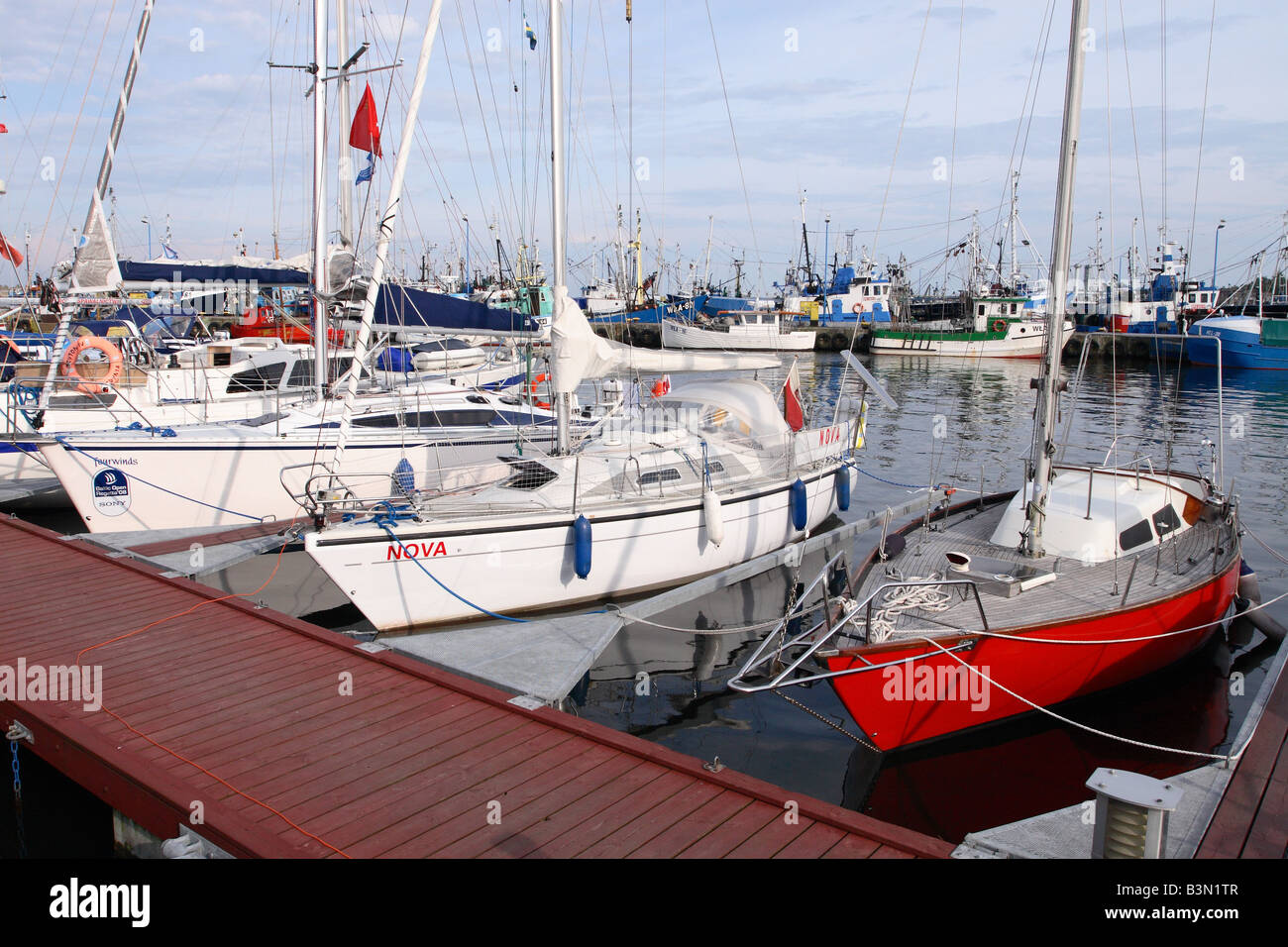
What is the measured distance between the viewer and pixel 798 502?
13.8m

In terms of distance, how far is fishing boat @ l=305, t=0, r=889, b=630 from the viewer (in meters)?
10.2

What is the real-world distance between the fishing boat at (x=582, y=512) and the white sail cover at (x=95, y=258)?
19.4 feet

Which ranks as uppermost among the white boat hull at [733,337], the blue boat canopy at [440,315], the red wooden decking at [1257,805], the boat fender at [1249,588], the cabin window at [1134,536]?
the white boat hull at [733,337]

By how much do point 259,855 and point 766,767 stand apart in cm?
492

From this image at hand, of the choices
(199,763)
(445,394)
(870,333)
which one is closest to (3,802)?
(199,763)

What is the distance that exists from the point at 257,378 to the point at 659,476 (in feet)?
39.6

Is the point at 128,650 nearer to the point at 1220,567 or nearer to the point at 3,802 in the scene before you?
the point at 3,802

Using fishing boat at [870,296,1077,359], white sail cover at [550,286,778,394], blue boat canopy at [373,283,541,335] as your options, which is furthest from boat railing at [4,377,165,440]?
fishing boat at [870,296,1077,359]

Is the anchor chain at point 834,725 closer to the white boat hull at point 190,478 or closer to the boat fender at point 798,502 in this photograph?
the boat fender at point 798,502

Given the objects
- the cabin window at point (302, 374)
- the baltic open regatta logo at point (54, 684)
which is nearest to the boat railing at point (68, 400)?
the cabin window at point (302, 374)

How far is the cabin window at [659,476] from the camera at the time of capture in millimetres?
12023

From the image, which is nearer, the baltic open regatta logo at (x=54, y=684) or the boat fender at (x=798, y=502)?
the baltic open regatta logo at (x=54, y=684)

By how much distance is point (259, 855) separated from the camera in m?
4.71
